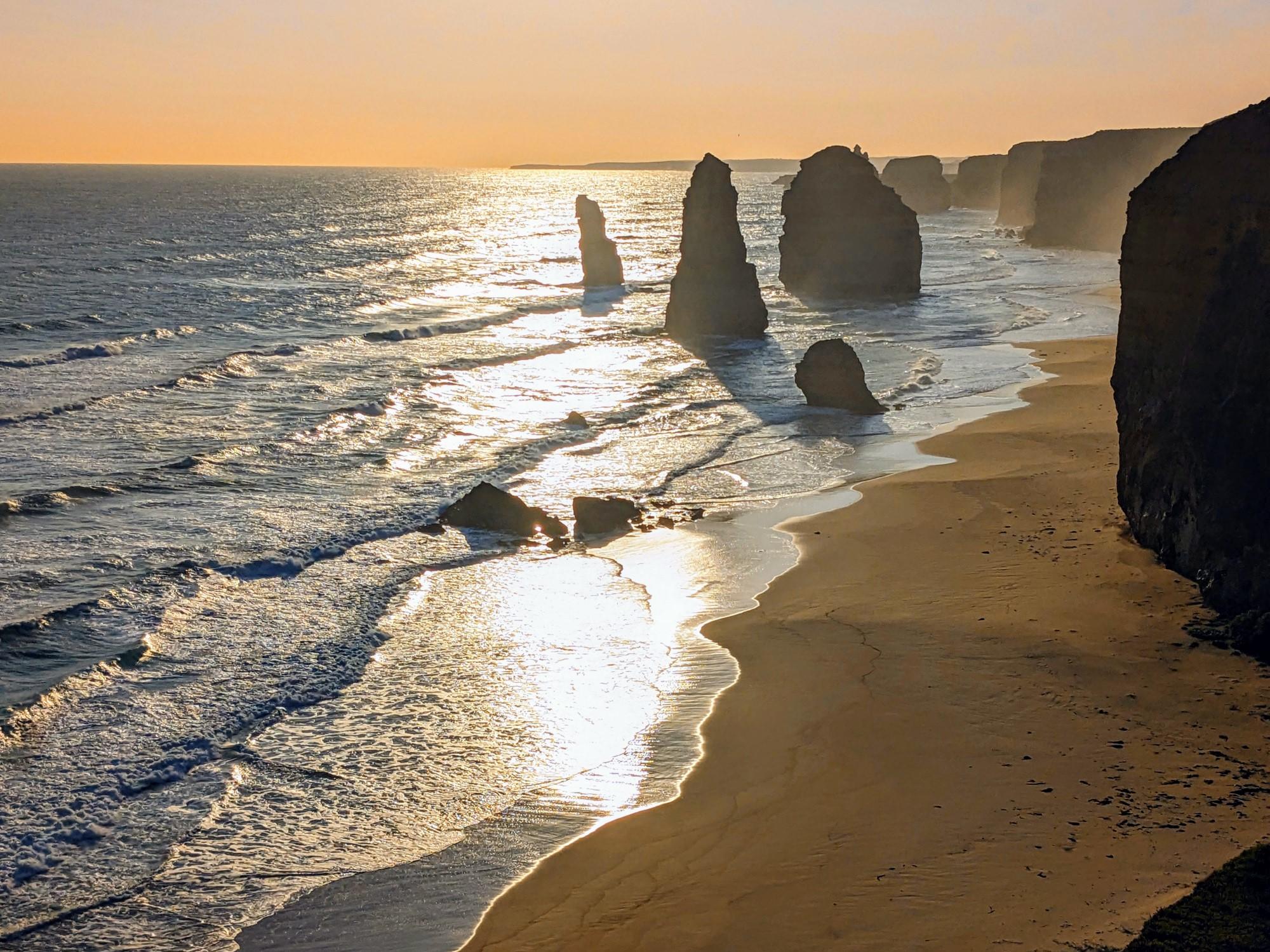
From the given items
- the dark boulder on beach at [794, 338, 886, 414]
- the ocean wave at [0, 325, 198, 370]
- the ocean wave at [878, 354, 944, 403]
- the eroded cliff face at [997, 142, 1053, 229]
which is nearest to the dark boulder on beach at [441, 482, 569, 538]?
the dark boulder on beach at [794, 338, 886, 414]

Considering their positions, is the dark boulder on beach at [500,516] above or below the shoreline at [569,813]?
above

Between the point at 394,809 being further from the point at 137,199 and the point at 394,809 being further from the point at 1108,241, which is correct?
the point at 137,199

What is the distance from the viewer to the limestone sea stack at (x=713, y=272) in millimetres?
47031

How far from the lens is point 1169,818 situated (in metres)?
9.73

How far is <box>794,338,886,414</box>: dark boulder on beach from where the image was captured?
31922 millimetres

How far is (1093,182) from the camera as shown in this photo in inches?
3780

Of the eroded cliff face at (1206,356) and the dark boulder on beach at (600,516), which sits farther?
the dark boulder on beach at (600,516)

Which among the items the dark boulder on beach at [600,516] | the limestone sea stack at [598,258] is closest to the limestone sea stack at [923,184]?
the limestone sea stack at [598,258]

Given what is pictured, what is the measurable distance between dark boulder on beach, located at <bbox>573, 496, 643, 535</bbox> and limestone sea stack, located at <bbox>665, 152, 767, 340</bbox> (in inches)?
1097

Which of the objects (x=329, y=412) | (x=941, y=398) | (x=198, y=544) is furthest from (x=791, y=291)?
(x=198, y=544)

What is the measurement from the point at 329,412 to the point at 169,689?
18367 millimetres

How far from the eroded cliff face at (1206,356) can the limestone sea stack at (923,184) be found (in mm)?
148939

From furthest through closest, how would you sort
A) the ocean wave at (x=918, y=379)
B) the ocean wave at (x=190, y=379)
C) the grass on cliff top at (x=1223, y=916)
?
1. the ocean wave at (x=918, y=379)
2. the ocean wave at (x=190, y=379)
3. the grass on cliff top at (x=1223, y=916)

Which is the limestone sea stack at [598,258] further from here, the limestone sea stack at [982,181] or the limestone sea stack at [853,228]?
the limestone sea stack at [982,181]
